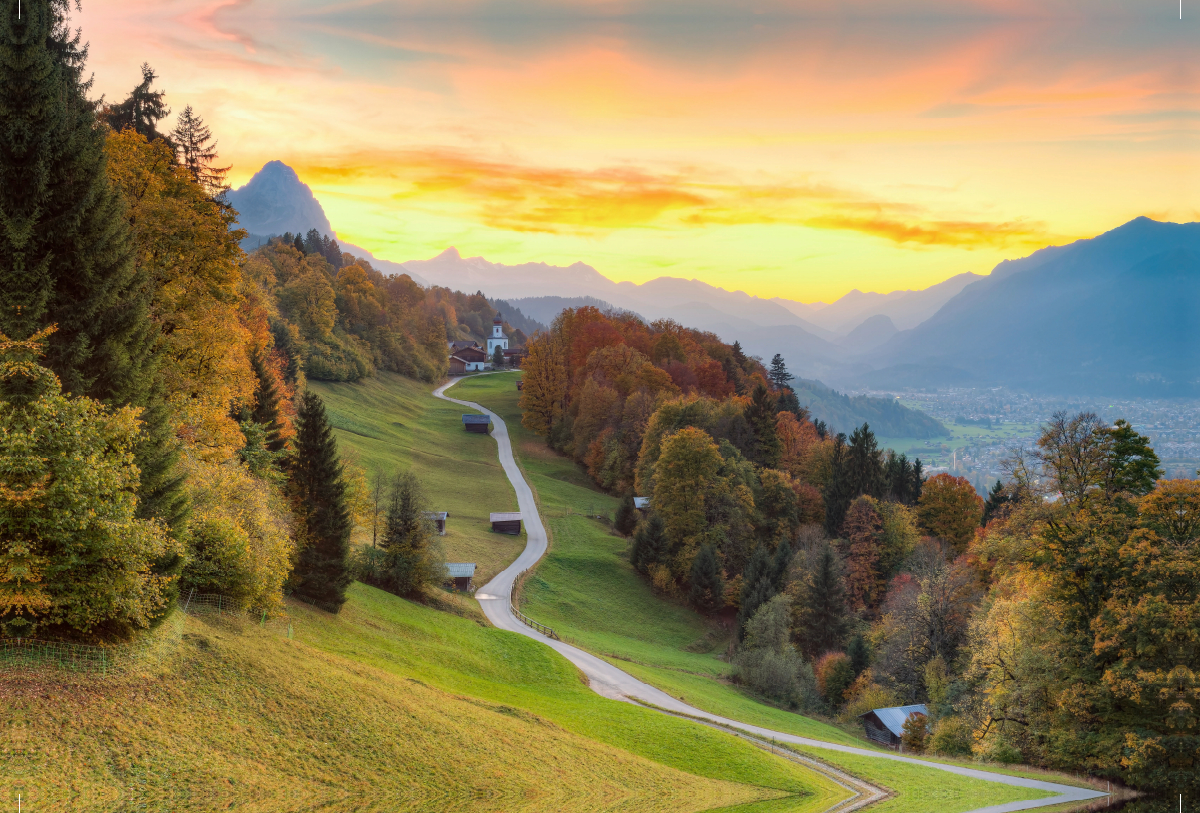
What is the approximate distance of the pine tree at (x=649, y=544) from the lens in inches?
2199

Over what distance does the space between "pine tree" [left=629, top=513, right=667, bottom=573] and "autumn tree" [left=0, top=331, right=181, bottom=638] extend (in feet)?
140

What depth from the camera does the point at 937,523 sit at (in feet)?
213

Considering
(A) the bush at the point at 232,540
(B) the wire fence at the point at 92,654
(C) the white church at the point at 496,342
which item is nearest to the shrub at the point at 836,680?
(A) the bush at the point at 232,540

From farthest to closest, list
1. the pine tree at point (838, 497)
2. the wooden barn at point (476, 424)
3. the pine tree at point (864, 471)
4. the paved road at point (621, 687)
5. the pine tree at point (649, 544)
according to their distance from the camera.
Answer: the wooden barn at point (476, 424), the pine tree at point (864, 471), the pine tree at point (838, 497), the pine tree at point (649, 544), the paved road at point (621, 687)

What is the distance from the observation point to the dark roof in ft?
115

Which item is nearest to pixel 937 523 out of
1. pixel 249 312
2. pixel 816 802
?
pixel 816 802

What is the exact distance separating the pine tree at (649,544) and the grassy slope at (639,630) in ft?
4.29

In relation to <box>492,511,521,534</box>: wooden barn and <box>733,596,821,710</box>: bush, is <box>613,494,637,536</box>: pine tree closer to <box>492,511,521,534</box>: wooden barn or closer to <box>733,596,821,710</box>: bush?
<box>492,511,521,534</box>: wooden barn

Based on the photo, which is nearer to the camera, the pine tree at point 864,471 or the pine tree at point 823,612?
the pine tree at point 823,612

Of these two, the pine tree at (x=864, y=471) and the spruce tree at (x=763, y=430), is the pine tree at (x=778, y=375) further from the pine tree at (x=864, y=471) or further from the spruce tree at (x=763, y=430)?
the pine tree at (x=864, y=471)

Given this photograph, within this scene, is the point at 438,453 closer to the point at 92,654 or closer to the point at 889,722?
the point at 889,722

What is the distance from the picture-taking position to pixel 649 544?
55.8 meters

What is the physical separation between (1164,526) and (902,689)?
2186cm

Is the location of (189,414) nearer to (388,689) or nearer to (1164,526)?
(388,689)
